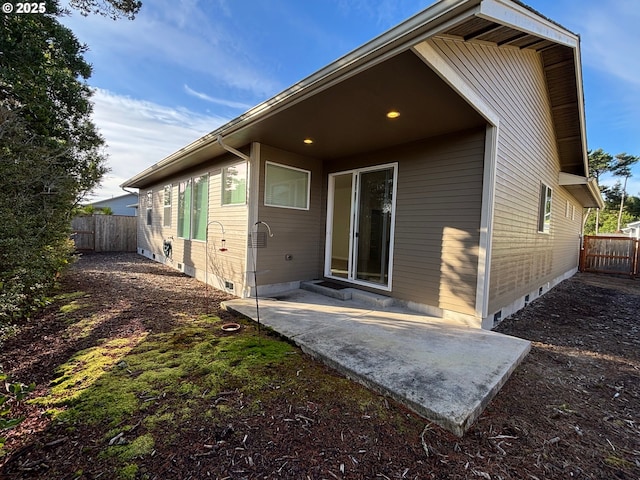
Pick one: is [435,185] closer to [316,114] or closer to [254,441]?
[316,114]

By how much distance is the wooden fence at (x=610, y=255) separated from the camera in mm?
10984

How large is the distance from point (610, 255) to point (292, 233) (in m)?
13.9

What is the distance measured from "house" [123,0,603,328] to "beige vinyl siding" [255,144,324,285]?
27 mm

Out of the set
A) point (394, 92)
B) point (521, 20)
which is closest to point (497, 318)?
point (394, 92)

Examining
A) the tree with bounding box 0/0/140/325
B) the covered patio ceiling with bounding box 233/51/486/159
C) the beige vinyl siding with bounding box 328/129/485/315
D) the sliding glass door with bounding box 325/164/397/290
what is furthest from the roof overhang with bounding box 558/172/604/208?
the tree with bounding box 0/0/140/325

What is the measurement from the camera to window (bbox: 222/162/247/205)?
5.32 metres

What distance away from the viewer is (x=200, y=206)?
7.00 metres

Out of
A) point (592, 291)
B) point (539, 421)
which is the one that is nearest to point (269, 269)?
point (539, 421)

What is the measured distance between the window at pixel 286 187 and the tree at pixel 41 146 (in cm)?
295

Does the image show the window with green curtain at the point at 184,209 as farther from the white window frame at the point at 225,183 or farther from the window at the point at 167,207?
the white window frame at the point at 225,183

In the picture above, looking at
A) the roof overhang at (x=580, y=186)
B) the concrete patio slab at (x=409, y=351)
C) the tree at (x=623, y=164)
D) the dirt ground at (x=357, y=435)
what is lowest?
the dirt ground at (x=357, y=435)

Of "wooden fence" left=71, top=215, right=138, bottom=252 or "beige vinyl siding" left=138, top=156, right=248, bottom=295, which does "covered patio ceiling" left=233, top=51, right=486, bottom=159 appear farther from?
"wooden fence" left=71, top=215, right=138, bottom=252

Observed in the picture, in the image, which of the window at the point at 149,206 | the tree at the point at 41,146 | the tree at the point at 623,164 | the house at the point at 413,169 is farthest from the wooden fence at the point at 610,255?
the tree at the point at 623,164

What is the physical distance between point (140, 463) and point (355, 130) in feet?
13.6
